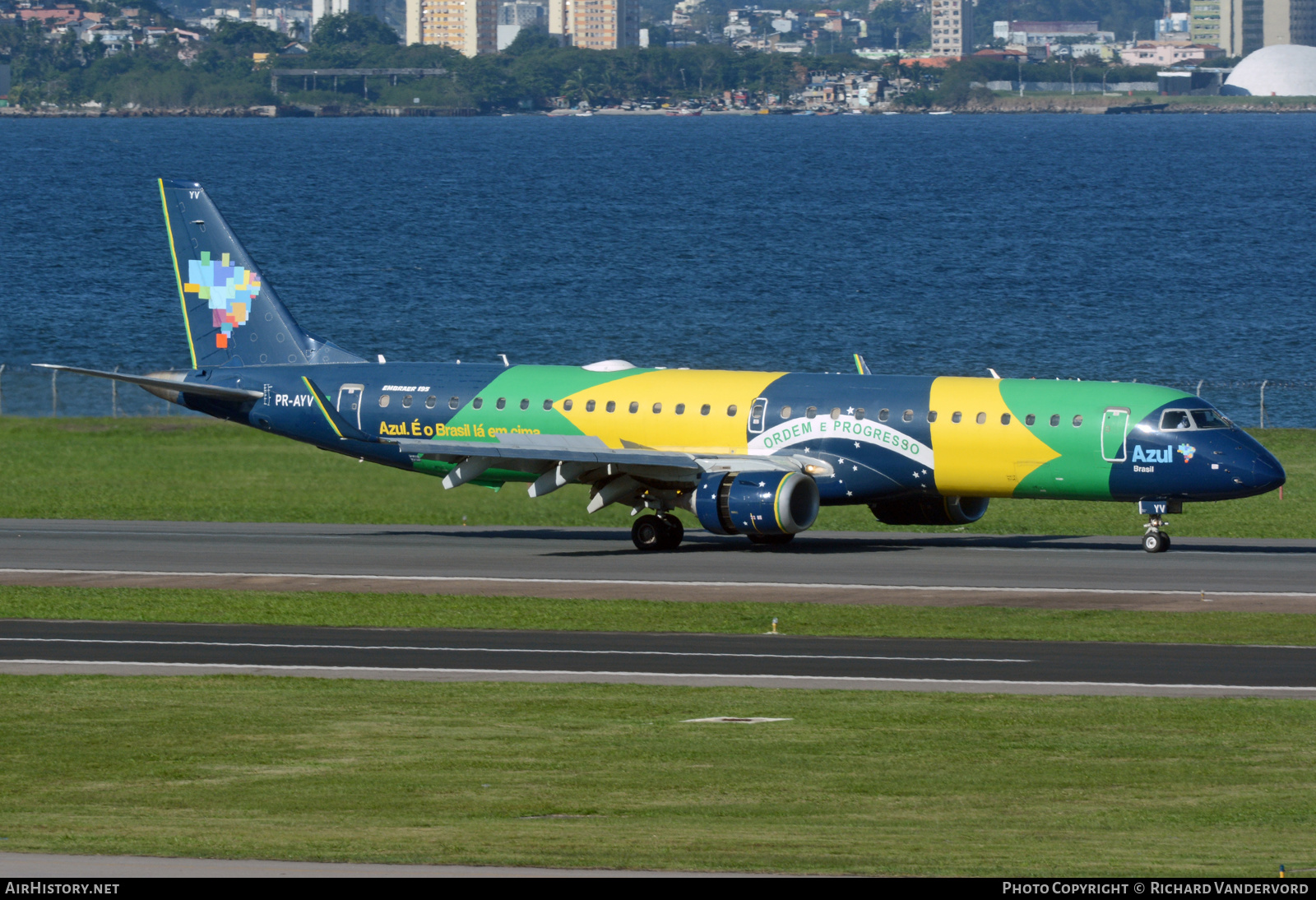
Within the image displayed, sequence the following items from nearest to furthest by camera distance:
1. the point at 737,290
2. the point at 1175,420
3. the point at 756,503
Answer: the point at 1175,420 < the point at 756,503 < the point at 737,290

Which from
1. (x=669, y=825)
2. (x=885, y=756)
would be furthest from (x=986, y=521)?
(x=669, y=825)

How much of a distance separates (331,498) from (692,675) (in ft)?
98.7

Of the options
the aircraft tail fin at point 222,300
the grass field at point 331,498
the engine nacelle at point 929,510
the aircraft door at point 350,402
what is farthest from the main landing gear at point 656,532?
the aircraft tail fin at point 222,300

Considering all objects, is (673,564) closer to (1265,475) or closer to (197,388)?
(1265,475)

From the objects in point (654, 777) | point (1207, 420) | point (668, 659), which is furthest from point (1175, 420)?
point (654, 777)

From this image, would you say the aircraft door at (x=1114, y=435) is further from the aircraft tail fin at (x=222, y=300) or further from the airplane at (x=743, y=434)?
the aircraft tail fin at (x=222, y=300)

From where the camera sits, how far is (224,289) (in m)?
55.0

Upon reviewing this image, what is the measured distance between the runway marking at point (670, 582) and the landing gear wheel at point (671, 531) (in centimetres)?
588

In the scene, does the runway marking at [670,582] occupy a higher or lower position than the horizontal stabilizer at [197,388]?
lower

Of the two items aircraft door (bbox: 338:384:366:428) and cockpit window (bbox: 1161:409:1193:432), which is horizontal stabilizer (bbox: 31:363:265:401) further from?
cockpit window (bbox: 1161:409:1193:432)

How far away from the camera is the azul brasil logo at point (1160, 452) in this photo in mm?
44781


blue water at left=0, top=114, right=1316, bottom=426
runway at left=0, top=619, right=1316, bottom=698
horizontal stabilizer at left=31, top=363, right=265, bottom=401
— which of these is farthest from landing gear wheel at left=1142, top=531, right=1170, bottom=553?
blue water at left=0, top=114, right=1316, bottom=426
